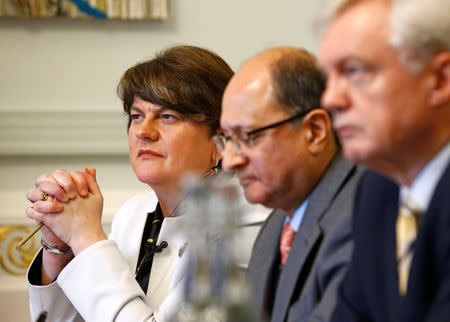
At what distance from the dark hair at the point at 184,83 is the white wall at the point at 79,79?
1.63 m

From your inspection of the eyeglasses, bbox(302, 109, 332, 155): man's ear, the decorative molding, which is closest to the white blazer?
the eyeglasses

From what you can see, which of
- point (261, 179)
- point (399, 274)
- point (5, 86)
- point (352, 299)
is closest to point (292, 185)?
point (261, 179)

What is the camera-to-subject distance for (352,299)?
1.48m

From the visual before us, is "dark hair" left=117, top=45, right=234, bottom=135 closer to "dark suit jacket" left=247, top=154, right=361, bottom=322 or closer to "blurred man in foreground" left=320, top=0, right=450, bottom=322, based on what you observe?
"dark suit jacket" left=247, top=154, right=361, bottom=322

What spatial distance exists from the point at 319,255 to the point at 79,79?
9.45 feet

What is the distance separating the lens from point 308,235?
1.75 m

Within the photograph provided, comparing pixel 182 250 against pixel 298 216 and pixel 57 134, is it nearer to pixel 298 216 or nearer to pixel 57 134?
pixel 298 216

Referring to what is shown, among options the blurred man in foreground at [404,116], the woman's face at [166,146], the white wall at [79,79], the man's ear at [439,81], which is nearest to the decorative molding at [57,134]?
the white wall at [79,79]

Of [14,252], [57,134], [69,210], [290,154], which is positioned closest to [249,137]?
[290,154]

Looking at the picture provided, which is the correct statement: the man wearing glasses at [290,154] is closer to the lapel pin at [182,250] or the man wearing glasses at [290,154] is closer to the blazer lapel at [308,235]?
the blazer lapel at [308,235]

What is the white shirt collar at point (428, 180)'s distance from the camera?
1226mm

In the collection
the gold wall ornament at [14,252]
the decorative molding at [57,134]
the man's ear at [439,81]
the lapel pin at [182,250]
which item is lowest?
the gold wall ornament at [14,252]

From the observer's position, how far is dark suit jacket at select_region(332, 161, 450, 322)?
46.4 inches

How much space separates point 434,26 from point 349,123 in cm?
23
